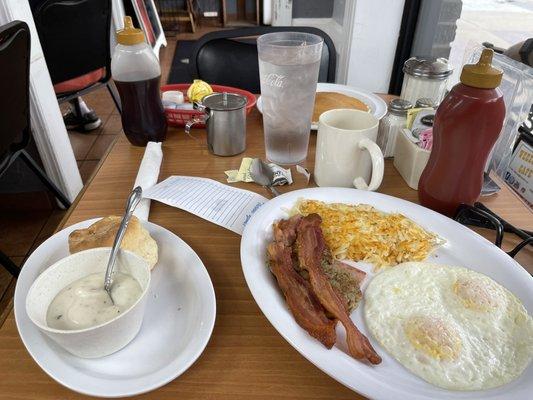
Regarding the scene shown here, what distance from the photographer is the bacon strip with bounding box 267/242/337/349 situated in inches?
19.7

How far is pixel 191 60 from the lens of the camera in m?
1.57

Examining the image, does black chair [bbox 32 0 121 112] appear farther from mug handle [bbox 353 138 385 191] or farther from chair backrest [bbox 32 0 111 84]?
mug handle [bbox 353 138 385 191]

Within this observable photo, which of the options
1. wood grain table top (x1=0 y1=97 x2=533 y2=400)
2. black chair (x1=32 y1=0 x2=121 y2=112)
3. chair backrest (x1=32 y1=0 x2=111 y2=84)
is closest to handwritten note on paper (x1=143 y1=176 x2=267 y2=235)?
A: wood grain table top (x1=0 y1=97 x2=533 y2=400)

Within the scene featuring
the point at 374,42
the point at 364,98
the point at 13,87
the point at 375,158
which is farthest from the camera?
the point at 374,42

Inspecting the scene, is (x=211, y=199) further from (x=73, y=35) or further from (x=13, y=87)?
(x=73, y=35)

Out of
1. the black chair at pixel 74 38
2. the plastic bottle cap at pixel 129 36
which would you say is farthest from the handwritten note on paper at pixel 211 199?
the black chair at pixel 74 38

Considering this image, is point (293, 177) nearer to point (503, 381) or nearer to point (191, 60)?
point (503, 381)

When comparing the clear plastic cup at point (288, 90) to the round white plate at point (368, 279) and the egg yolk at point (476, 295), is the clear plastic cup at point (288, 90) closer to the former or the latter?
the round white plate at point (368, 279)

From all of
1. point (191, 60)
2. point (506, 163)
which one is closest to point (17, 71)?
point (191, 60)

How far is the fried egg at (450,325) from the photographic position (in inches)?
19.0

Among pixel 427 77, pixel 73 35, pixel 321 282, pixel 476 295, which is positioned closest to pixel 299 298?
pixel 321 282

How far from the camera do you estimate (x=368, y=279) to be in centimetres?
63

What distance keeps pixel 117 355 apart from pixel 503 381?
1.65 ft

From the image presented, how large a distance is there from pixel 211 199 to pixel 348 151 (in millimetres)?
308
